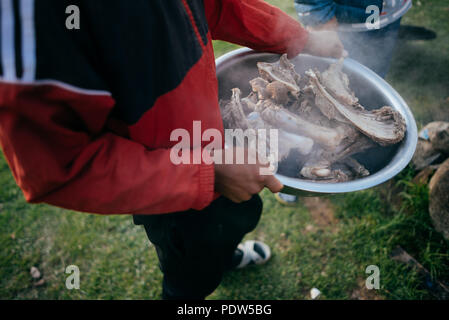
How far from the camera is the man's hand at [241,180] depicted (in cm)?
120

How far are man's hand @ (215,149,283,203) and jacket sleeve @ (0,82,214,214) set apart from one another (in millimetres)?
97

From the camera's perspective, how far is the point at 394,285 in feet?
8.01

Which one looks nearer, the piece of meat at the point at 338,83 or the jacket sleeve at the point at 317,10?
the piece of meat at the point at 338,83

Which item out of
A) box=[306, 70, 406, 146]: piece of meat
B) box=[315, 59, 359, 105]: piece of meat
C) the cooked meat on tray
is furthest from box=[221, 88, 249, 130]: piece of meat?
box=[315, 59, 359, 105]: piece of meat

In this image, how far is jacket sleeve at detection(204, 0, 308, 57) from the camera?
159 cm

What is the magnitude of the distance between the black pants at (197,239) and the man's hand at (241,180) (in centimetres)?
41

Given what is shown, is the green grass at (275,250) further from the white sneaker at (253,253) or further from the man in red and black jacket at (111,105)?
the man in red and black jacket at (111,105)

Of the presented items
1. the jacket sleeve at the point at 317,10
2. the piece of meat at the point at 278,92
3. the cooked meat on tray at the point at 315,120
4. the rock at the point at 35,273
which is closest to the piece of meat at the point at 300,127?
the cooked meat on tray at the point at 315,120

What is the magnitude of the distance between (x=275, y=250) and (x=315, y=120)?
1618 millimetres

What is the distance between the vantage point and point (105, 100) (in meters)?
0.88

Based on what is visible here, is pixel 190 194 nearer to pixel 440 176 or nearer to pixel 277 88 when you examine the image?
pixel 277 88

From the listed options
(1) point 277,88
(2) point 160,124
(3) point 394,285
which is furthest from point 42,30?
(3) point 394,285

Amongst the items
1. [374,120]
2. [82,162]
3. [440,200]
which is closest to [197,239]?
[82,162]

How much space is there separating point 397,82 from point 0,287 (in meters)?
5.51
